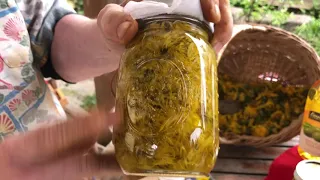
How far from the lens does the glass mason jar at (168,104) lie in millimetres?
431

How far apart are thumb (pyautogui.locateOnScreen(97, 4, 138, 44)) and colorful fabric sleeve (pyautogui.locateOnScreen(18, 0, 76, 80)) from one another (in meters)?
0.18

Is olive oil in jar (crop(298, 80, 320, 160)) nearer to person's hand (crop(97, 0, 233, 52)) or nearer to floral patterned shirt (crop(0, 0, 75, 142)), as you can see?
person's hand (crop(97, 0, 233, 52))

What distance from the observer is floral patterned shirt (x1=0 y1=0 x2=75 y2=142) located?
63 centimetres

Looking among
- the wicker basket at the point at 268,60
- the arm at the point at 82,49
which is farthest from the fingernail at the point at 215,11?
the wicker basket at the point at 268,60

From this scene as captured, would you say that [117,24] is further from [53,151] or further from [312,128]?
[312,128]

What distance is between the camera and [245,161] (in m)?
0.96

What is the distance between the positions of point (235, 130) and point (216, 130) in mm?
528

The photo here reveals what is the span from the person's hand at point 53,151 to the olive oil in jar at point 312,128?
0.53 m

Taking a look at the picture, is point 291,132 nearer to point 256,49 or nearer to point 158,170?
point 256,49

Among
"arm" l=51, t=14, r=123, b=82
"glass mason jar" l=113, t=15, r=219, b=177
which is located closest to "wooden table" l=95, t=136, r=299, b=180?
"arm" l=51, t=14, r=123, b=82

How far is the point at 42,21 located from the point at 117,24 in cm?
25

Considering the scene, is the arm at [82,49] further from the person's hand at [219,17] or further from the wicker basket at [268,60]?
the wicker basket at [268,60]

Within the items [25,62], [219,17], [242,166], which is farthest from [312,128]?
[25,62]

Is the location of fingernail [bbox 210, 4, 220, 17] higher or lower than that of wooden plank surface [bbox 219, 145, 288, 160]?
higher
